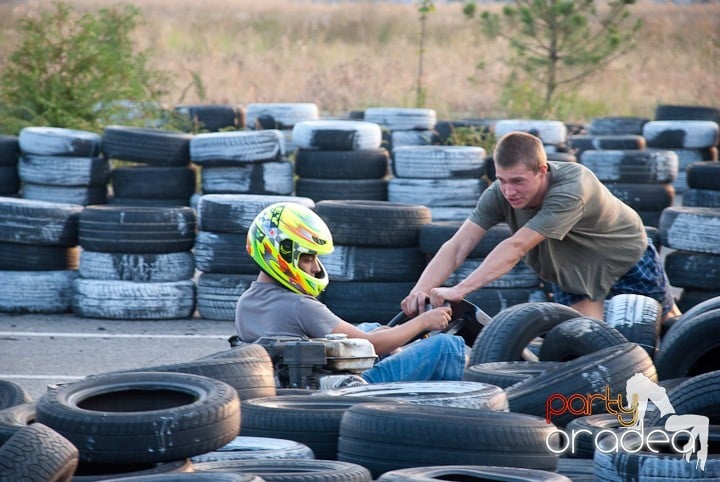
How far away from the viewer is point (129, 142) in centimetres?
1099

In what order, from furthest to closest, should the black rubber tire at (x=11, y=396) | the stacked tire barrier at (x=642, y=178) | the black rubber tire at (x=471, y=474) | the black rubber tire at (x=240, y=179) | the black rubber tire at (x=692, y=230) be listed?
1. the stacked tire barrier at (x=642, y=178)
2. the black rubber tire at (x=240, y=179)
3. the black rubber tire at (x=692, y=230)
4. the black rubber tire at (x=11, y=396)
5. the black rubber tire at (x=471, y=474)

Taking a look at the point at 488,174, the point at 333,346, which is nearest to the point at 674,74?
the point at 488,174

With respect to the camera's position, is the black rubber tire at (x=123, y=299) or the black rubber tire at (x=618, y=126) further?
the black rubber tire at (x=618, y=126)

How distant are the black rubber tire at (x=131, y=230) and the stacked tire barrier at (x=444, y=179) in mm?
2780

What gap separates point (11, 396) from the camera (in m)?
5.08

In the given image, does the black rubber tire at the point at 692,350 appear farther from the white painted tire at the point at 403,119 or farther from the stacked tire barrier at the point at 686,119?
the stacked tire barrier at the point at 686,119

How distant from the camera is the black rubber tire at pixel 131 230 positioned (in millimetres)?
8898

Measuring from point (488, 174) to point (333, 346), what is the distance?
6893 millimetres

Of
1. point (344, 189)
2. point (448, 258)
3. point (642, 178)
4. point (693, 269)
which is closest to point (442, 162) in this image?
point (344, 189)

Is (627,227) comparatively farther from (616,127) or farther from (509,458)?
(616,127)

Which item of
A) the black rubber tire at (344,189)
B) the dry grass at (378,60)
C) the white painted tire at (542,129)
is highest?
the dry grass at (378,60)

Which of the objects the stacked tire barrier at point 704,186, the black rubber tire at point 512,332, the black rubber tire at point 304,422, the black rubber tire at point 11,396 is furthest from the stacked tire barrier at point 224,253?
the stacked tire barrier at point 704,186

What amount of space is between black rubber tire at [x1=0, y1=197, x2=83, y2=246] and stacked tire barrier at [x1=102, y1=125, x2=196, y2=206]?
2.02 meters

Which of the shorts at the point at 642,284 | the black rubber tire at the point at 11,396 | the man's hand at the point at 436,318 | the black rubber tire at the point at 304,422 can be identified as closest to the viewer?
the black rubber tire at the point at 304,422
